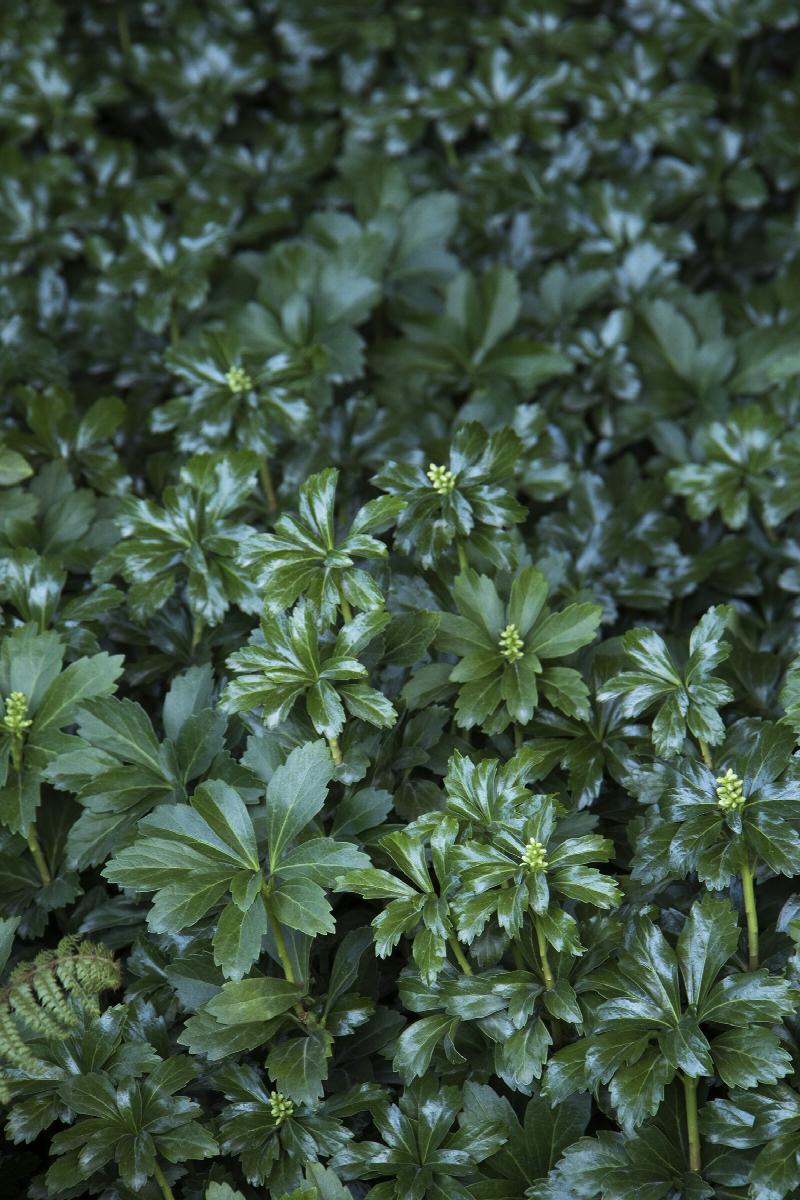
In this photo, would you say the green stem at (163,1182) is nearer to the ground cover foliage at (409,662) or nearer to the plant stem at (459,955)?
the ground cover foliage at (409,662)

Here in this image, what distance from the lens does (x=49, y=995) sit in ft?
5.23

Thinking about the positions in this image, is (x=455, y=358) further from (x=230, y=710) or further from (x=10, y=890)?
(x=10, y=890)

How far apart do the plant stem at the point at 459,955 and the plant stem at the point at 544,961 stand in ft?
0.34

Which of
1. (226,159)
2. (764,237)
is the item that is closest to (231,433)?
(226,159)

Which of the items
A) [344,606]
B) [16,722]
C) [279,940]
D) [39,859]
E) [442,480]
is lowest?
[39,859]

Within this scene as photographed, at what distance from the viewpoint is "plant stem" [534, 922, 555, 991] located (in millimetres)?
1522

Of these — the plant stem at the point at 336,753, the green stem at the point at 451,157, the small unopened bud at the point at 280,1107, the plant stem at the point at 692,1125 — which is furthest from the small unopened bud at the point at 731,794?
the green stem at the point at 451,157

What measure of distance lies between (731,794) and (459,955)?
42cm

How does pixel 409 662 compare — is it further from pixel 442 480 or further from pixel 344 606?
pixel 442 480

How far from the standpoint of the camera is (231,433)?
85.6 inches

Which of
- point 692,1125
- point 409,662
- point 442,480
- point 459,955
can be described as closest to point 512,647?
point 409,662

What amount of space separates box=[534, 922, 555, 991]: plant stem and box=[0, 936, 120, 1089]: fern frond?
59 cm

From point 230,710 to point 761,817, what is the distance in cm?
72

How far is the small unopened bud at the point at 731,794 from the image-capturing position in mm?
1557
